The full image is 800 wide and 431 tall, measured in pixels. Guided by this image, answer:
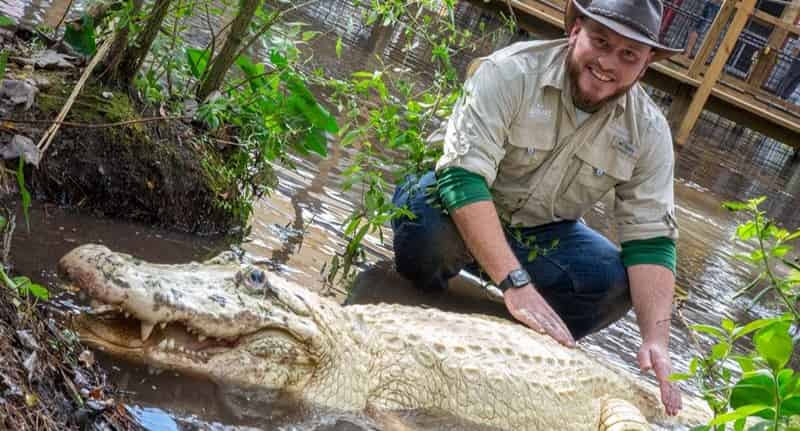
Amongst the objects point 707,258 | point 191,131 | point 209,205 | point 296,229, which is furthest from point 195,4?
point 707,258

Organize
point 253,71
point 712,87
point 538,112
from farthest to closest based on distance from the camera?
point 712,87 < point 253,71 < point 538,112

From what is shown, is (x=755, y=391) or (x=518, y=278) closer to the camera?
(x=755, y=391)

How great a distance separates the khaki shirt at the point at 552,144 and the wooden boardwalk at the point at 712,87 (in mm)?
8236

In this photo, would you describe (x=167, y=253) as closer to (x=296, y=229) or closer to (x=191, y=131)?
(x=191, y=131)

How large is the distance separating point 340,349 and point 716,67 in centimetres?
1027

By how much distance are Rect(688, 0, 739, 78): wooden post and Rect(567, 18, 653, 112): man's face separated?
8225 mm

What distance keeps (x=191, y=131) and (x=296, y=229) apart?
2.69 ft

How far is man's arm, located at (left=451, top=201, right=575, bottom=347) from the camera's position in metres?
3.66

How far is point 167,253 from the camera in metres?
3.58

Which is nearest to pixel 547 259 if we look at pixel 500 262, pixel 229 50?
pixel 500 262

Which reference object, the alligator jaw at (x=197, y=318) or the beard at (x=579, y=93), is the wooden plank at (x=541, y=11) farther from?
the alligator jaw at (x=197, y=318)

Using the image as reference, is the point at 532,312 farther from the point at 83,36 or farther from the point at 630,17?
the point at 83,36

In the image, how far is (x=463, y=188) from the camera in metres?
3.81

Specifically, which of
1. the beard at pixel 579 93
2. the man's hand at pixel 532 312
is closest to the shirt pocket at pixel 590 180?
the beard at pixel 579 93
